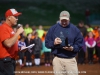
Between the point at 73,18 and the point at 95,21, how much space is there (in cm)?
230

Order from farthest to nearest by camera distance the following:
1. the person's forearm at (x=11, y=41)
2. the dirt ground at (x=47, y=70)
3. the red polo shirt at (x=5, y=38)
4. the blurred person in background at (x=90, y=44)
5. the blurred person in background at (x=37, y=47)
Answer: the blurred person in background at (x=90, y=44) < the blurred person in background at (x=37, y=47) < the dirt ground at (x=47, y=70) < the red polo shirt at (x=5, y=38) < the person's forearm at (x=11, y=41)

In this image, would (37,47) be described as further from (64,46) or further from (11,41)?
(11,41)

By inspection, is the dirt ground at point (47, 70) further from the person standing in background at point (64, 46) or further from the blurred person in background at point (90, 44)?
the person standing in background at point (64, 46)

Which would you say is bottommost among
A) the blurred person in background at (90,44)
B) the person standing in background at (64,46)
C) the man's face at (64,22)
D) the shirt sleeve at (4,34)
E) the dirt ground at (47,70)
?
the dirt ground at (47,70)

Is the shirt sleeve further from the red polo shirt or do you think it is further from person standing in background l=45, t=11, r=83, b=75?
person standing in background l=45, t=11, r=83, b=75

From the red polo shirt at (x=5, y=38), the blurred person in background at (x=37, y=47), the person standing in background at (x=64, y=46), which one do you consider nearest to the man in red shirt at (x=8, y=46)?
the red polo shirt at (x=5, y=38)

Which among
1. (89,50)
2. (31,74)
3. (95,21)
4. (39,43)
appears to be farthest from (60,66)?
(95,21)

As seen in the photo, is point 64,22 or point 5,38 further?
point 64,22

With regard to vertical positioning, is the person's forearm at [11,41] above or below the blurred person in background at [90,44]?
above

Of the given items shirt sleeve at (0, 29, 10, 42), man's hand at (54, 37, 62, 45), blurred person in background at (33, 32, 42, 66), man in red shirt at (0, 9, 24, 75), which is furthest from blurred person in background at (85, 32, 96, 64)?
shirt sleeve at (0, 29, 10, 42)

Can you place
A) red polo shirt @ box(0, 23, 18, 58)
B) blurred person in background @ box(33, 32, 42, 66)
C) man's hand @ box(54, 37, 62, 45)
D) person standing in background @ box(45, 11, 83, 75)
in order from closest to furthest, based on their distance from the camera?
red polo shirt @ box(0, 23, 18, 58) < man's hand @ box(54, 37, 62, 45) < person standing in background @ box(45, 11, 83, 75) < blurred person in background @ box(33, 32, 42, 66)

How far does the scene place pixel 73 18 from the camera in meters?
24.5

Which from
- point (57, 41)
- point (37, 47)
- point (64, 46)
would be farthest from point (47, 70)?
point (57, 41)

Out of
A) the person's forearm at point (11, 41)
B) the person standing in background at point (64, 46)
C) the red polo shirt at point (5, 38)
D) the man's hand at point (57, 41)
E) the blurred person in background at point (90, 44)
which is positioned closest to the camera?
the person's forearm at point (11, 41)
